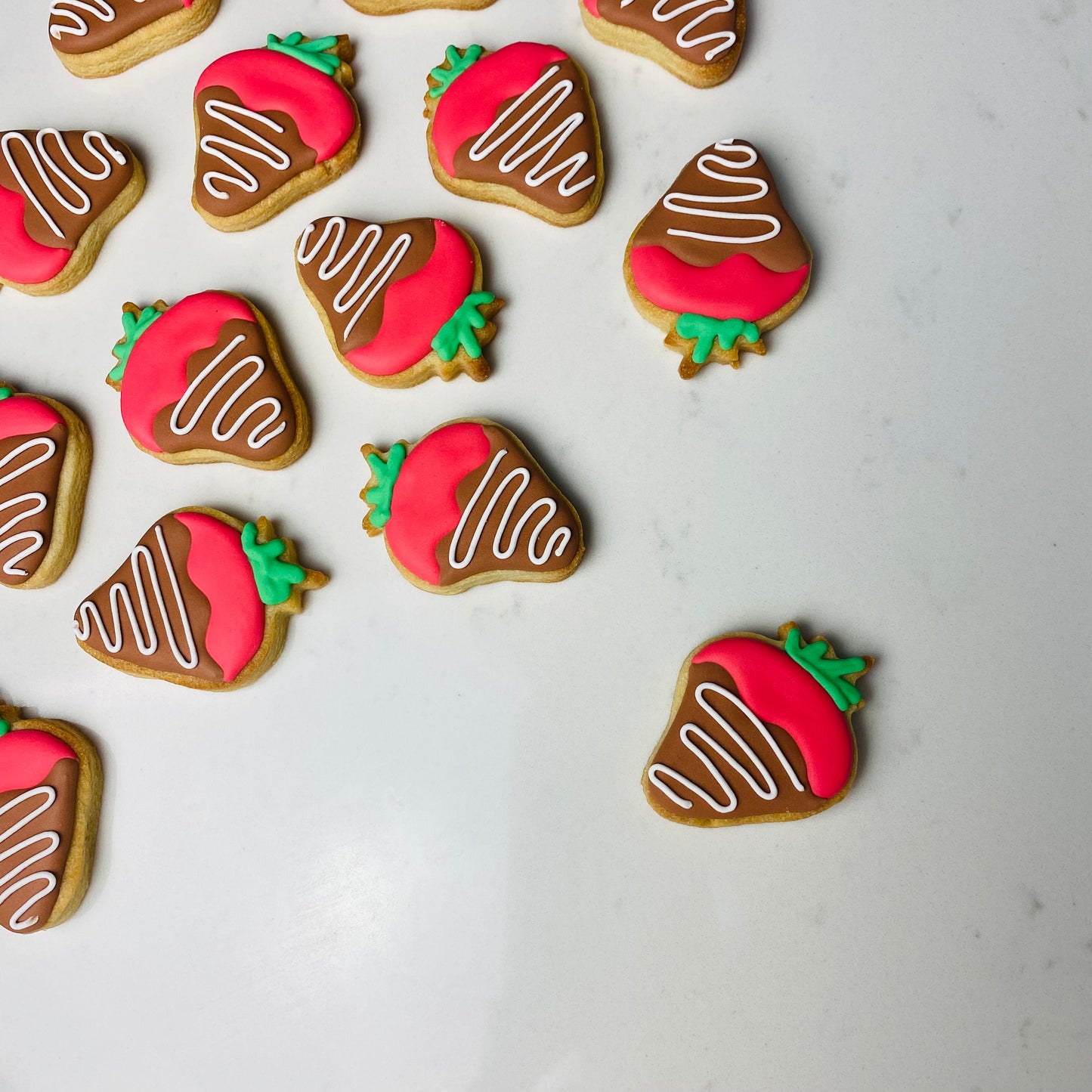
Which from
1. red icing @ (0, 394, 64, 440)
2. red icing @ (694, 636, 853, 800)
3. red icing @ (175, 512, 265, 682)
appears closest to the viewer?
red icing @ (694, 636, 853, 800)

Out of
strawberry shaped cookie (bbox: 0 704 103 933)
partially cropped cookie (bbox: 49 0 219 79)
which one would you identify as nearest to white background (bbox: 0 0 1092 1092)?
strawberry shaped cookie (bbox: 0 704 103 933)

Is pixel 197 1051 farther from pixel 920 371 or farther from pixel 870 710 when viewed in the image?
pixel 920 371

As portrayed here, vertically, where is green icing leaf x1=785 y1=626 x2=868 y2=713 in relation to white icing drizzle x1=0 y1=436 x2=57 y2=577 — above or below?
above

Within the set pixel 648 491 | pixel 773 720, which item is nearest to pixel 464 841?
pixel 773 720

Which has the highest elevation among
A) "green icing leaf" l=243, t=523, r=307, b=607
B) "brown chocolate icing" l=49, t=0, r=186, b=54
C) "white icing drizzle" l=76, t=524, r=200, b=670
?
"brown chocolate icing" l=49, t=0, r=186, b=54

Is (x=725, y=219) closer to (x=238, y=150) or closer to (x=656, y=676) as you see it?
(x=656, y=676)

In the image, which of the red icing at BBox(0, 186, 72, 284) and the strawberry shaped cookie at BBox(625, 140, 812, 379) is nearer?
the strawberry shaped cookie at BBox(625, 140, 812, 379)

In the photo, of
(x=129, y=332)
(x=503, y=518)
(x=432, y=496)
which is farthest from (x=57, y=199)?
(x=503, y=518)

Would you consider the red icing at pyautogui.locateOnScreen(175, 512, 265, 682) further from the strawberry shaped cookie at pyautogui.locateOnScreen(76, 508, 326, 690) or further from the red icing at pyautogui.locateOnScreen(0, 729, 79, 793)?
the red icing at pyautogui.locateOnScreen(0, 729, 79, 793)
